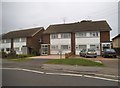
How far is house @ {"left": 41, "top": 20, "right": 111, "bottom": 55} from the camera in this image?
45.1 metres

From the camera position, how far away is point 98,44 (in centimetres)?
4528

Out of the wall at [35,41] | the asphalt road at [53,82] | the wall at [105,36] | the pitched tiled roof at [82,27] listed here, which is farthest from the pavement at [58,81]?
the wall at [35,41]

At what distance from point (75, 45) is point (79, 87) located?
38402 mm

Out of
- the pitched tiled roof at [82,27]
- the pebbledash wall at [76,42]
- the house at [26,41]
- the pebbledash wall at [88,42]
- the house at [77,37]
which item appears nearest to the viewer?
the house at [77,37]

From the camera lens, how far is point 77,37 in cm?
4756

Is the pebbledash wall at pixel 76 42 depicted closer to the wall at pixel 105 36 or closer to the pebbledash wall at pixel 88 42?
the pebbledash wall at pixel 88 42

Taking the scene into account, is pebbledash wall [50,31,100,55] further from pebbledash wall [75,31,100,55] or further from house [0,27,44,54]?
house [0,27,44,54]

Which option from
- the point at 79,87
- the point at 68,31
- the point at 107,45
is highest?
the point at 68,31

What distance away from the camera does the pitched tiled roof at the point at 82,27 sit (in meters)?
45.9

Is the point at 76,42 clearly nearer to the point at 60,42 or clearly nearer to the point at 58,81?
the point at 60,42

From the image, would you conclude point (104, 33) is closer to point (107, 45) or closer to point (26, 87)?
point (107, 45)

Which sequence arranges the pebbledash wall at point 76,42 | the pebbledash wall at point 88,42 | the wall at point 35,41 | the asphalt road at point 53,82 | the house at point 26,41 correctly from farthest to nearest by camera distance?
the wall at point 35,41, the house at point 26,41, the pebbledash wall at point 76,42, the pebbledash wall at point 88,42, the asphalt road at point 53,82

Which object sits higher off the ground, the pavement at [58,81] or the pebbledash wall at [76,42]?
the pebbledash wall at [76,42]

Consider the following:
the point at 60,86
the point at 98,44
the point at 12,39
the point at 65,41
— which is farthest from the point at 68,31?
the point at 60,86
